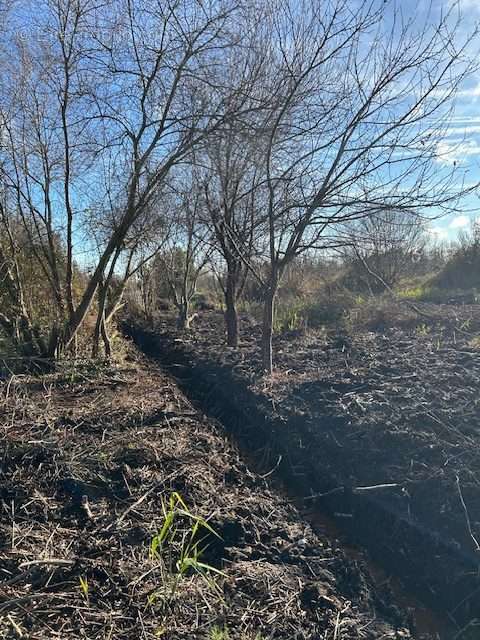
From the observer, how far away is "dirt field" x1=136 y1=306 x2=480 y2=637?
367 cm

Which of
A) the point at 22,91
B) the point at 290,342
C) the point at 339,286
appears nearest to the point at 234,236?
the point at 290,342

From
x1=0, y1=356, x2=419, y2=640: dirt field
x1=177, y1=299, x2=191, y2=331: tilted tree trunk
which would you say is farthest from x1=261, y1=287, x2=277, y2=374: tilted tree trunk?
x1=177, y1=299, x2=191, y2=331: tilted tree trunk

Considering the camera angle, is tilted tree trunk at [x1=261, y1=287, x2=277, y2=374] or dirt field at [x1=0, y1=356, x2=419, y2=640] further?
tilted tree trunk at [x1=261, y1=287, x2=277, y2=374]

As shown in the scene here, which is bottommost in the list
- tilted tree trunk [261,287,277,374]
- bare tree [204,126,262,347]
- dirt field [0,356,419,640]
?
dirt field [0,356,419,640]

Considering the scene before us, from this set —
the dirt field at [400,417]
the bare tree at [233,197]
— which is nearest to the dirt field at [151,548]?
the dirt field at [400,417]

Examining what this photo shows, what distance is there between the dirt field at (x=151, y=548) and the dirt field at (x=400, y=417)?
2.12 feet

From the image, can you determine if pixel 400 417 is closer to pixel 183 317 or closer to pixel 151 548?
pixel 151 548

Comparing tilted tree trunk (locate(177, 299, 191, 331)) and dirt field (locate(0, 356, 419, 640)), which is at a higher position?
tilted tree trunk (locate(177, 299, 191, 331))

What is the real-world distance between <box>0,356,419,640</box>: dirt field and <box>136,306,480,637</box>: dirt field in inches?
25.4

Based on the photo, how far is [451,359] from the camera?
23.7 feet

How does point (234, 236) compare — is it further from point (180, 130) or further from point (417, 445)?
point (417, 445)

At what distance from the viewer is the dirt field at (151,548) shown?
2617 millimetres

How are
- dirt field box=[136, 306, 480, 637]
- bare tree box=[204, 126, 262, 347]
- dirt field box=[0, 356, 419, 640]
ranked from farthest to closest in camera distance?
bare tree box=[204, 126, 262, 347] → dirt field box=[136, 306, 480, 637] → dirt field box=[0, 356, 419, 640]

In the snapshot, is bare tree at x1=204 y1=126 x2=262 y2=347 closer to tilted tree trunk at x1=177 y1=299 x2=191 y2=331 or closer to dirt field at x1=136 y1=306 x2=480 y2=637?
dirt field at x1=136 y1=306 x2=480 y2=637
